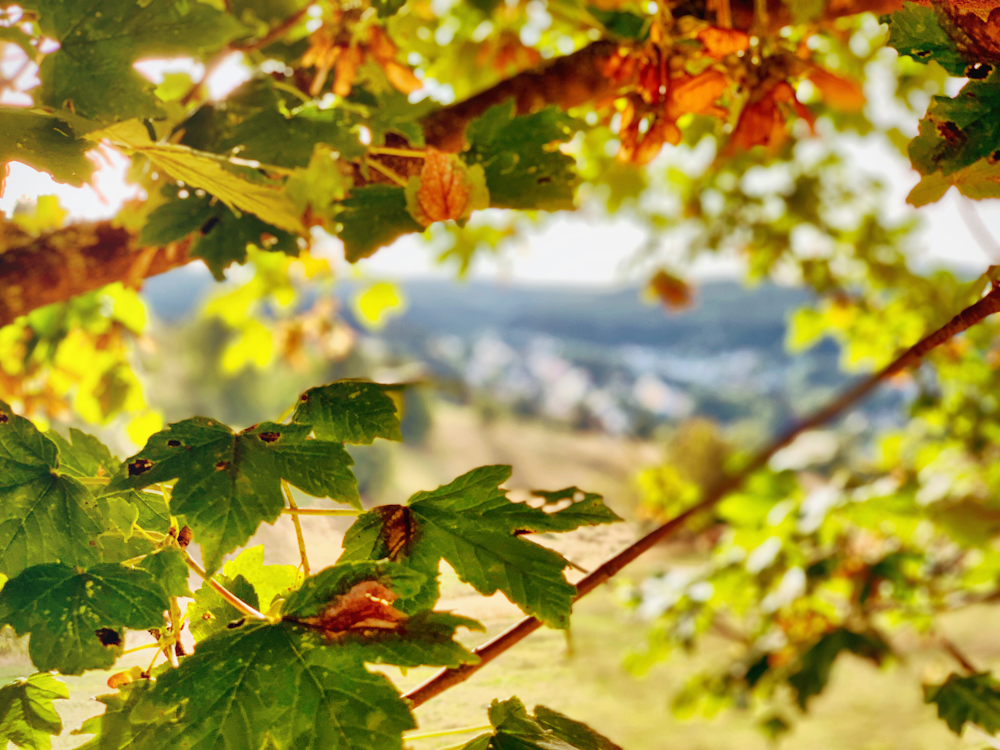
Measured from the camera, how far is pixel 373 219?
13.6 inches

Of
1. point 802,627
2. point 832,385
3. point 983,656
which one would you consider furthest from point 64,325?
point 832,385

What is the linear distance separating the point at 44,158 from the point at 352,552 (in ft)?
0.57

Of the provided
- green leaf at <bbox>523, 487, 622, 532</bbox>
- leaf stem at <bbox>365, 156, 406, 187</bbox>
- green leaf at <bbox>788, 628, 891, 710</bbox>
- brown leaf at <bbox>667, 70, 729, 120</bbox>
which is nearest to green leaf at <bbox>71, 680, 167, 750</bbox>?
green leaf at <bbox>523, 487, 622, 532</bbox>

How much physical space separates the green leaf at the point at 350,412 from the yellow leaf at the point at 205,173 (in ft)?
0.33

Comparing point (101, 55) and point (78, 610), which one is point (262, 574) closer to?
point (78, 610)

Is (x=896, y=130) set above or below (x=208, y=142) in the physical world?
above

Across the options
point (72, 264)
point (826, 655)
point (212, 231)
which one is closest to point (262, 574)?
point (212, 231)

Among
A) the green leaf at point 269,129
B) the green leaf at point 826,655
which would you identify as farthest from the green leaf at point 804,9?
the green leaf at point 826,655

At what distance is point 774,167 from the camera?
1458 mm

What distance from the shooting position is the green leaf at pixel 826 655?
0.81 meters

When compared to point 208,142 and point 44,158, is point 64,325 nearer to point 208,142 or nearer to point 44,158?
point 208,142

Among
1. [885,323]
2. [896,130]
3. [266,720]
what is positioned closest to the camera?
[266,720]

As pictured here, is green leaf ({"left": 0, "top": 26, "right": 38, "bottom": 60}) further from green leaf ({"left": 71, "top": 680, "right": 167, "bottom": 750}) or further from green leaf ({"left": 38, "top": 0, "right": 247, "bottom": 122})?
green leaf ({"left": 71, "top": 680, "right": 167, "bottom": 750})

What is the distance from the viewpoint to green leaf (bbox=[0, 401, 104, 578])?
0.71 feet
